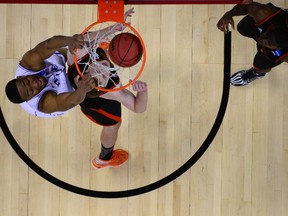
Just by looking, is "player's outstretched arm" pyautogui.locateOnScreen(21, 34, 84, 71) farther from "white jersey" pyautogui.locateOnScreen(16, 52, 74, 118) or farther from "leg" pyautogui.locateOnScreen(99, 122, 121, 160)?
"leg" pyautogui.locateOnScreen(99, 122, 121, 160)

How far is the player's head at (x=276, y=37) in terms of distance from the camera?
170cm

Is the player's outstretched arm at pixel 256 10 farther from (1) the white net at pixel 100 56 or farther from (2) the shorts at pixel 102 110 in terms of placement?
(2) the shorts at pixel 102 110

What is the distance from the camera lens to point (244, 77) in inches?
94.2

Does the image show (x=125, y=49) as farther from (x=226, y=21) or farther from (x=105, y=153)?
(x=105, y=153)

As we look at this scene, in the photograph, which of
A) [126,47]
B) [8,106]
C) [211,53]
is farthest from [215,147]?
[8,106]

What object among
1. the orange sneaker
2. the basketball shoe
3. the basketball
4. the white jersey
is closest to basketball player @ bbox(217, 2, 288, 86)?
the basketball shoe

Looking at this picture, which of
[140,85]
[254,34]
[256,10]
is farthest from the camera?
[254,34]

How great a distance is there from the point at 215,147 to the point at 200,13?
2.50ft

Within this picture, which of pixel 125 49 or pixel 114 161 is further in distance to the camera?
pixel 114 161

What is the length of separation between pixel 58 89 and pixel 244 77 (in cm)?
104

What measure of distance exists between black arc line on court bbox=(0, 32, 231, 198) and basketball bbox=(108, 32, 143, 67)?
1.52 feet

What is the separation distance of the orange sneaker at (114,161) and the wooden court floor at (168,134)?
7 centimetres

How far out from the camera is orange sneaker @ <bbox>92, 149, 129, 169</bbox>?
7.92ft

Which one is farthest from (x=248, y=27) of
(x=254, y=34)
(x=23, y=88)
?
(x=23, y=88)
